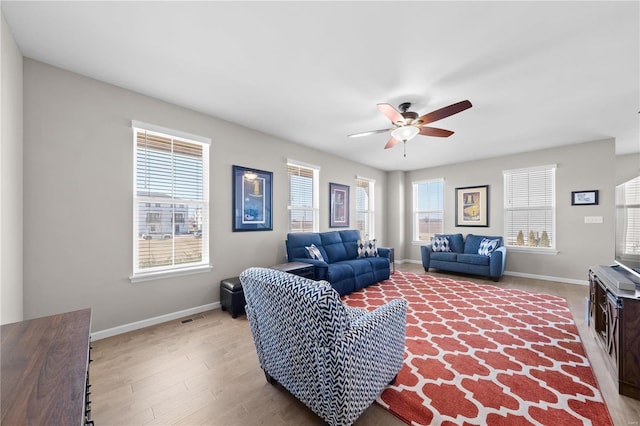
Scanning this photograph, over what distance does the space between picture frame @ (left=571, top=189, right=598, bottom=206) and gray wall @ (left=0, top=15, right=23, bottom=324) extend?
7736 mm

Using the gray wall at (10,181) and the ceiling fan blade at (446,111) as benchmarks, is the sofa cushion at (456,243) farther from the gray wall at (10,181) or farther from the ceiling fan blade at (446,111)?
the gray wall at (10,181)

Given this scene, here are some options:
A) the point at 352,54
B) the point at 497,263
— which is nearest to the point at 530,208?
the point at 497,263

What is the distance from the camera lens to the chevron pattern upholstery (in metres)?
1.35

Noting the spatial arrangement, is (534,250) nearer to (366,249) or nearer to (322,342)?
(366,249)

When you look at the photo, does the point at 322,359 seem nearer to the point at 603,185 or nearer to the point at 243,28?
the point at 243,28

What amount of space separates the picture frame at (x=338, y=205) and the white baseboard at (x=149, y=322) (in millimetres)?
2922

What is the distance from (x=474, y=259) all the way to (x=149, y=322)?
18.6ft

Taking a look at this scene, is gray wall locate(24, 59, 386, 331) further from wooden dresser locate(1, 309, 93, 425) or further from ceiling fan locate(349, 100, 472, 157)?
ceiling fan locate(349, 100, 472, 157)

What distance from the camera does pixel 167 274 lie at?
3.11m

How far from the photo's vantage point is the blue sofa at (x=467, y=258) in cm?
496

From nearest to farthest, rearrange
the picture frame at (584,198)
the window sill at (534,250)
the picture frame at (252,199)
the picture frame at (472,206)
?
1. the picture frame at (252,199)
2. the picture frame at (584,198)
3. the window sill at (534,250)
4. the picture frame at (472,206)

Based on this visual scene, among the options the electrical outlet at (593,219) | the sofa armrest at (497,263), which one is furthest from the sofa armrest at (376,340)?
the electrical outlet at (593,219)

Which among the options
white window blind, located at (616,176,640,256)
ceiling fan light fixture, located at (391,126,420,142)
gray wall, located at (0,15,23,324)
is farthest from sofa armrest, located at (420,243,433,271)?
gray wall, located at (0,15,23,324)

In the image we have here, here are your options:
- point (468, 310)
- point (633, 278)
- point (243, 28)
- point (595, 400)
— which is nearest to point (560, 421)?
point (595, 400)
